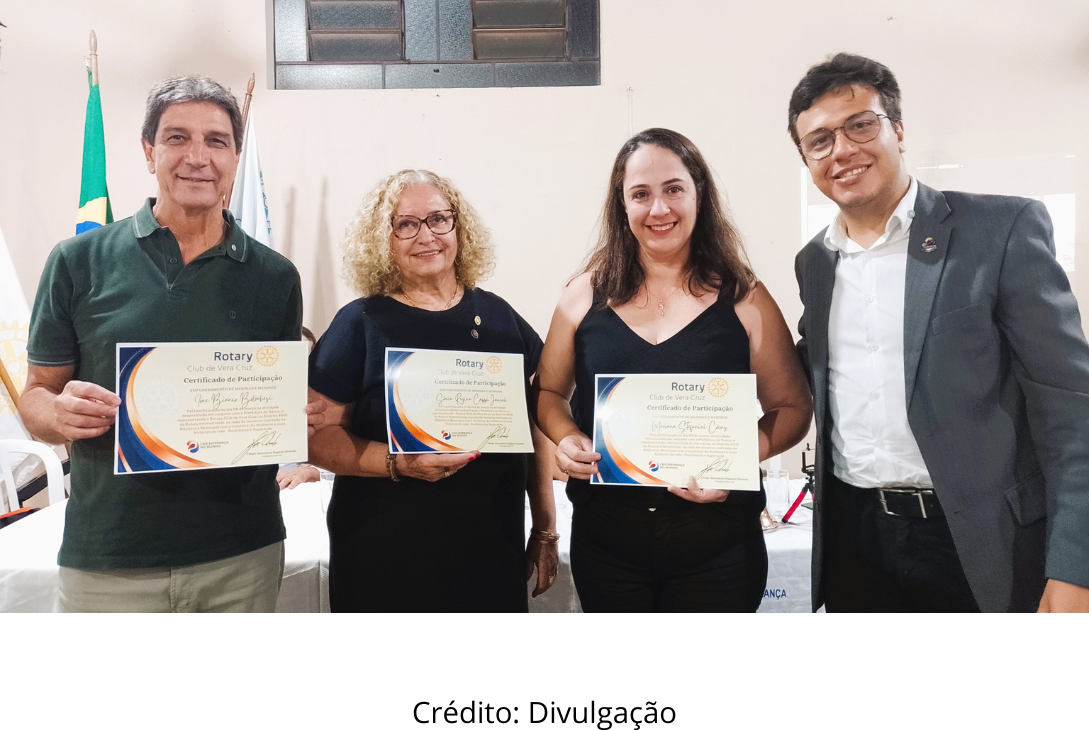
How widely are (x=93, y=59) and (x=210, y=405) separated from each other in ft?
3.18

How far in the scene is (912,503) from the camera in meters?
1.43

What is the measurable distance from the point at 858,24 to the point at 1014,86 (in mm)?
423

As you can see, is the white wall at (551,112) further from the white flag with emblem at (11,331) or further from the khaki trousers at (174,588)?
the khaki trousers at (174,588)

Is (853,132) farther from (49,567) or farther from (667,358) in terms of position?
(49,567)

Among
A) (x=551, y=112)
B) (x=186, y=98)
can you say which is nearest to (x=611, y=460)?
(x=551, y=112)

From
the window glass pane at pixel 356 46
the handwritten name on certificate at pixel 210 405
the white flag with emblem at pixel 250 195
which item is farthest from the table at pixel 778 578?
the window glass pane at pixel 356 46

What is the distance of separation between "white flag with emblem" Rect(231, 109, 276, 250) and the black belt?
152 cm

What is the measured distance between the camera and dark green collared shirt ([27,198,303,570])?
148 cm

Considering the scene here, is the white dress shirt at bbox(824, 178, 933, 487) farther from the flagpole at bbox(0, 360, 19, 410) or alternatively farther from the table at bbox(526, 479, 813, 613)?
the flagpole at bbox(0, 360, 19, 410)

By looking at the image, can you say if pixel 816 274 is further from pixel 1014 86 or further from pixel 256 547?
pixel 256 547

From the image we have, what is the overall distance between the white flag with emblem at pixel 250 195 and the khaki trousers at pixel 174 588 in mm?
758

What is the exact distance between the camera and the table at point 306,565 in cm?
166

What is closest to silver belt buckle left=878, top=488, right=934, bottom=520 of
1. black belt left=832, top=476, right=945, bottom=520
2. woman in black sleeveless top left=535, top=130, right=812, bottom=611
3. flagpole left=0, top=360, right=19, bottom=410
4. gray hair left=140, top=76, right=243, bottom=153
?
black belt left=832, top=476, right=945, bottom=520
